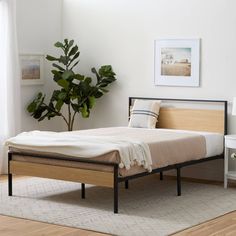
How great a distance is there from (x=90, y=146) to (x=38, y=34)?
293 cm

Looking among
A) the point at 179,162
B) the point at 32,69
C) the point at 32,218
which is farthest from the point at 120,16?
the point at 32,218

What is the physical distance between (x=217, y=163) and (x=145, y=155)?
1.76 meters

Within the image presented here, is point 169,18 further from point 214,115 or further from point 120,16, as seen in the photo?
point 214,115

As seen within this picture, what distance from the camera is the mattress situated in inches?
233

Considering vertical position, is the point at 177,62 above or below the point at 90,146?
above

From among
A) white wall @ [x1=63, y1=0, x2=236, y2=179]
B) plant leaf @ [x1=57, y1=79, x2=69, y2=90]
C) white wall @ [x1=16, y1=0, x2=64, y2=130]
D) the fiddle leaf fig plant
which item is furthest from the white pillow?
white wall @ [x1=16, y1=0, x2=64, y2=130]

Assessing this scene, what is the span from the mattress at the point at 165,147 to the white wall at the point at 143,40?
1.56 ft

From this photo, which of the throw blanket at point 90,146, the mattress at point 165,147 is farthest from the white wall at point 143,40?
the throw blanket at point 90,146

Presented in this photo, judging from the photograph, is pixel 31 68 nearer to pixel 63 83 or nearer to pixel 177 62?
pixel 63 83

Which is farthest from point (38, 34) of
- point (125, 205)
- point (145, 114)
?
point (125, 205)

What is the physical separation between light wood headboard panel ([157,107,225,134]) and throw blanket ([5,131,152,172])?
147 cm

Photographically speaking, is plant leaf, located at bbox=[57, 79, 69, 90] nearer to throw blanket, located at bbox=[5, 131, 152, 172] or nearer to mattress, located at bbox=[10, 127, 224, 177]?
mattress, located at bbox=[10, 127, 224, 177]

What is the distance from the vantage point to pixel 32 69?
8289 mm

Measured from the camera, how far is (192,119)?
296 inches
